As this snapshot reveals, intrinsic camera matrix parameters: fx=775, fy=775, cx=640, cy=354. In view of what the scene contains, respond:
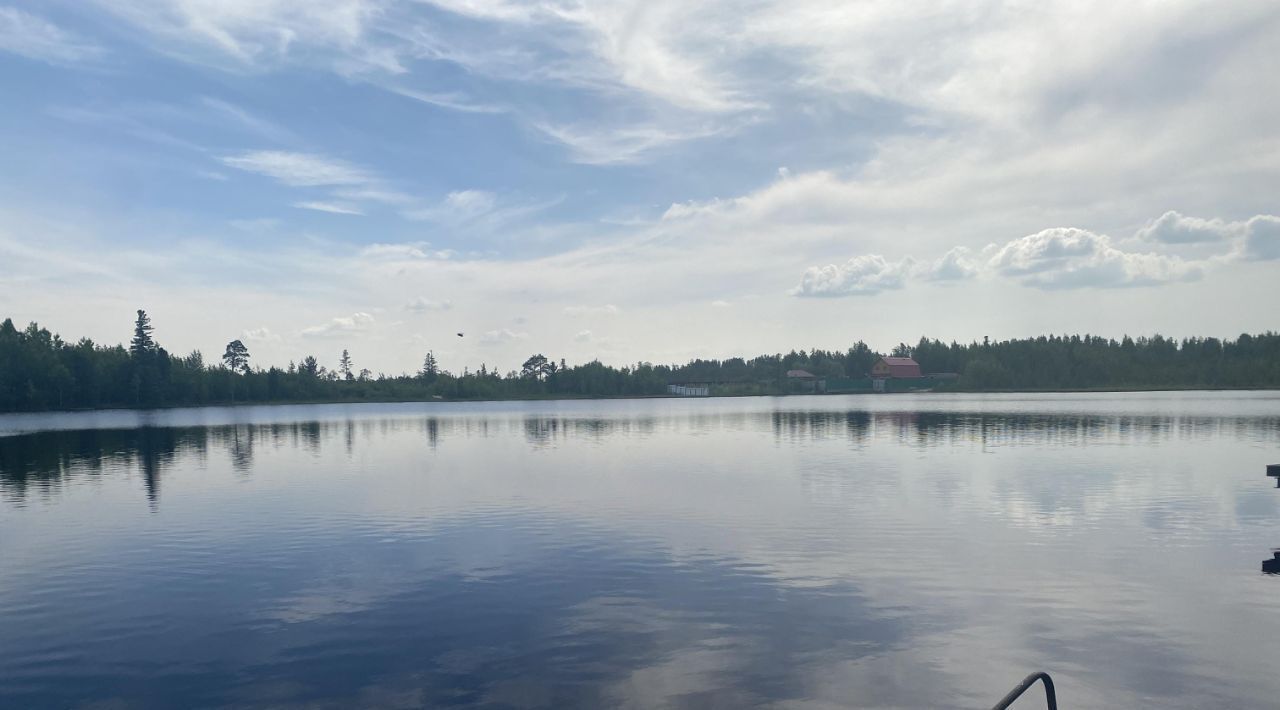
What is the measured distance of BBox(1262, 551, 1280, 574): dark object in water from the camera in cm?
2584

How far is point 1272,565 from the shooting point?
2630 centimetres

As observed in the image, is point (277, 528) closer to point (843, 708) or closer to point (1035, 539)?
point (843, 708)

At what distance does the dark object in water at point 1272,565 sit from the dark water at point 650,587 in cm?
55

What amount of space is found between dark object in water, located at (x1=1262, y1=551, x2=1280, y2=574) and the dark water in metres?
0.55

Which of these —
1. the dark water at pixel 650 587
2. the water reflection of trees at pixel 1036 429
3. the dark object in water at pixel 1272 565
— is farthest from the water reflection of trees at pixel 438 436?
the dark object in water at pixel 1272 565

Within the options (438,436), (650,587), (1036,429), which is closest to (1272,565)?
(650,587)

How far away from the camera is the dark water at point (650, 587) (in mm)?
17391

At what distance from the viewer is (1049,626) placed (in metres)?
20.7

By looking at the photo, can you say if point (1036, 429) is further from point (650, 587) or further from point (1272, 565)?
point (650, 587)

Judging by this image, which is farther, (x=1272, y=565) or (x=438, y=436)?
(x=438, y=436)

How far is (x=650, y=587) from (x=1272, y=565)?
21.2 metres

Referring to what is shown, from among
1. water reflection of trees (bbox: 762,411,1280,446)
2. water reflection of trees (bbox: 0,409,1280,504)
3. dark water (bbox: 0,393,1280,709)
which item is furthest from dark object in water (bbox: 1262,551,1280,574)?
water reflection of trees (bbox: 762,411,1280,446)

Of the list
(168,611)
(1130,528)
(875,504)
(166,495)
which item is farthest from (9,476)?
(1130,528)

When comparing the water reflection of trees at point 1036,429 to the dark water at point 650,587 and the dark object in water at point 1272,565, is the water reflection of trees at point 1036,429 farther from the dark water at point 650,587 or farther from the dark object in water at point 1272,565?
the dark object in water at point 1272,565
